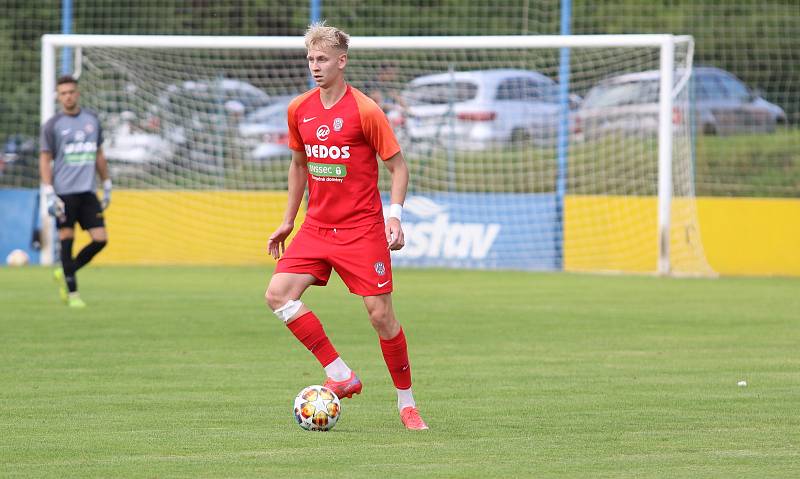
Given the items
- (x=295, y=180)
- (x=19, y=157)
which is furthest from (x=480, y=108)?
(x=295, y=180)

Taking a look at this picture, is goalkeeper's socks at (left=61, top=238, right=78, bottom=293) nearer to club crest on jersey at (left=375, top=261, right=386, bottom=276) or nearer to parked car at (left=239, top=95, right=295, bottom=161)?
club crest on jersey at (left=375, top=261, right=386, bottom=276)

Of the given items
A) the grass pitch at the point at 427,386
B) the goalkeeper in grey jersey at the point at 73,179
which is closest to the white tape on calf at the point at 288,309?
the grass pitch at the point at 427,386

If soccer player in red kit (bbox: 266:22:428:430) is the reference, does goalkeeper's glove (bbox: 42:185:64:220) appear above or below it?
below

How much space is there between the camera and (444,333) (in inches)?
495

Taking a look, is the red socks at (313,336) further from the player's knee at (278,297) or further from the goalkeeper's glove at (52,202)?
the goalkeeper's glove at (52,202)

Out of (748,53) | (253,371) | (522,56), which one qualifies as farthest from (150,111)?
(253,371)

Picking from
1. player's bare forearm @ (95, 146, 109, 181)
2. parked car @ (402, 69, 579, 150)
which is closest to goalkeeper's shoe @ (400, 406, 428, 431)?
player's bare forearm @ (95, 146, 109, 181)

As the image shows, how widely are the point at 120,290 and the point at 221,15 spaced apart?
13.9 metres

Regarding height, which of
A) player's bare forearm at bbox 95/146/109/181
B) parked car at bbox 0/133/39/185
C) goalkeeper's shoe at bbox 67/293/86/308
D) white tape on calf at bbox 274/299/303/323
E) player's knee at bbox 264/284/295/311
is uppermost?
player's knee at bbox 264/284/295/311

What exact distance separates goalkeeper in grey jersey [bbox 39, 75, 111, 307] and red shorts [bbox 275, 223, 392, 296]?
7.42 meters

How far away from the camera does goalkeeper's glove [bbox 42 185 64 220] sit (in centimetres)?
1453

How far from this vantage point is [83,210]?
1480cm

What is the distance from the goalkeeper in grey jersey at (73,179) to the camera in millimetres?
14664

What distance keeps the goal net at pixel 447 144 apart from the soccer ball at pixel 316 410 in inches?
507
